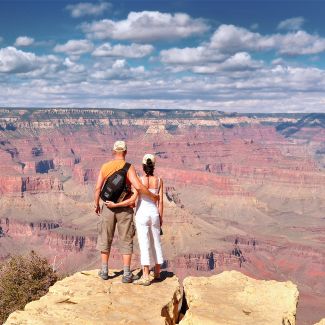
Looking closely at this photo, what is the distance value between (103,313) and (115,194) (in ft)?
11.6

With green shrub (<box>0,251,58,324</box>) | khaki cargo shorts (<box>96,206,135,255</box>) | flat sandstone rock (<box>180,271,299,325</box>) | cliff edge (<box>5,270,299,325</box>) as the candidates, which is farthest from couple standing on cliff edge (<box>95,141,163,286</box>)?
green shrub (<box>0,251,58,324</box>)

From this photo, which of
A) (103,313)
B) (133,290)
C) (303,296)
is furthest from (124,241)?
(303,296)

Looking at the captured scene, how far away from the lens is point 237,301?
14133mm

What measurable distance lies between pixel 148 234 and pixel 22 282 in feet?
33.7

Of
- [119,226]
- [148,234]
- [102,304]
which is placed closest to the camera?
[102,304]

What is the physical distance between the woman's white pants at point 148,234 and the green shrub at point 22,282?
26.8 feet

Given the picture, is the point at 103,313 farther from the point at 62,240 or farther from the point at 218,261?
the point at 62,240

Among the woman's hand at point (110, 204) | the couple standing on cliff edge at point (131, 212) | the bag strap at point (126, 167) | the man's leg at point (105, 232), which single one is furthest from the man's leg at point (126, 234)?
the bag strap at point (126, 167)

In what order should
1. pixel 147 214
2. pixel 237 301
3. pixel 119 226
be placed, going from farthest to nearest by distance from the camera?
1. pixel 119 226
2. pixel 147 214
3. pixel 237 301

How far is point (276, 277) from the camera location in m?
131

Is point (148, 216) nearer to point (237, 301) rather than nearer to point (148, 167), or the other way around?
point (148, 167)

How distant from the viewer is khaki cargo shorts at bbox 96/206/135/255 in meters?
14.7

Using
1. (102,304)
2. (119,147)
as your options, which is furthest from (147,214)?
(102,304)

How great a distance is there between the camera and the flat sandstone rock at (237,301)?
12.5 meters
